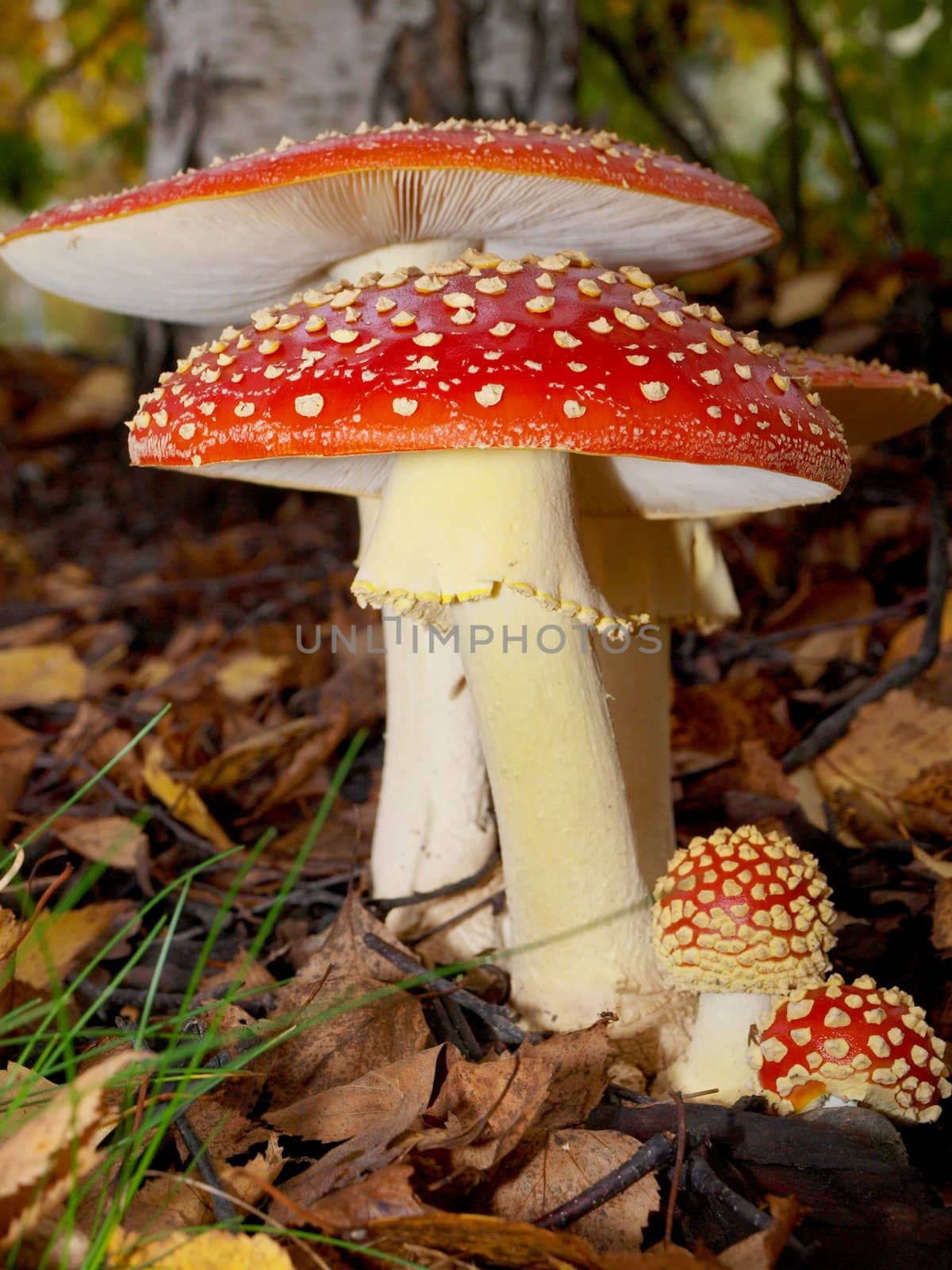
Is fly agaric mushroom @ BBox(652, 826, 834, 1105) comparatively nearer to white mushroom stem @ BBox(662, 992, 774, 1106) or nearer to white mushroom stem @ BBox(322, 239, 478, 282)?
white mushroom stem @ BBox(662, 992, 774, 1106)

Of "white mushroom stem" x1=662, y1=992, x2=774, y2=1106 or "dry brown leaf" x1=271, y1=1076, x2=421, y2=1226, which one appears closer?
"dry brown leaf" x1=271, y1=1076, x2=421, y2=1226

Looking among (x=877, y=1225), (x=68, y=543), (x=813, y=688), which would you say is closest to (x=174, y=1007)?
(x=877, y=1225)

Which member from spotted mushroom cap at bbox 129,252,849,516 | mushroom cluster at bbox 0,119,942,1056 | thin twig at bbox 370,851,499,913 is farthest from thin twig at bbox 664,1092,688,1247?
spotted mushroom cap at bbox 129,252,849,516

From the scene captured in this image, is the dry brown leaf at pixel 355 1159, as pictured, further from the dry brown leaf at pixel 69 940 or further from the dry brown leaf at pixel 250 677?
the dry brown leaf at pixel 250 677

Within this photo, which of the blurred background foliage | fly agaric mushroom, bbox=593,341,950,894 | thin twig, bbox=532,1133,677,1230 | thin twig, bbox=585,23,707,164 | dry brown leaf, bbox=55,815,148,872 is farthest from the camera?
the blurred background foliage

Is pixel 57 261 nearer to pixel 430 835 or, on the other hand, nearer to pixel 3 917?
pixel 3 917

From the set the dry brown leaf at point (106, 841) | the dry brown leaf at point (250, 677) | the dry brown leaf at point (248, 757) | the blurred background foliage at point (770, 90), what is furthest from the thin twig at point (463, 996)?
the blurred background foliage at point (770, 90)
